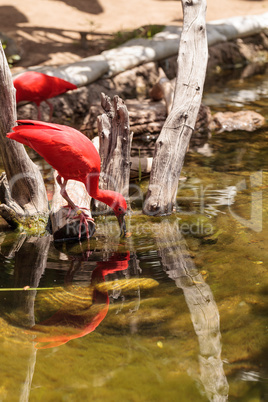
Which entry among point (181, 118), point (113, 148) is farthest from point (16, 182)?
point (181, 118)

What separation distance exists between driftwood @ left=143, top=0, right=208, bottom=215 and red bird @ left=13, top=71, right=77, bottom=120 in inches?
87.0

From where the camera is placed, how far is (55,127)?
13.0 feet

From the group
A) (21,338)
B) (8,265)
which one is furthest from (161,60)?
(21,338)

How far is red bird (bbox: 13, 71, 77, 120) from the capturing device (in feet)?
20.5

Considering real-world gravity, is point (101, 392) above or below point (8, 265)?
above

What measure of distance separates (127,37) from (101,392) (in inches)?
386

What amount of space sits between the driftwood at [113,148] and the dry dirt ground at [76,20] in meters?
5.06

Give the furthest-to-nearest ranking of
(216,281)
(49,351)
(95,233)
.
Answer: (95,233)
(216,281)
(49,351)

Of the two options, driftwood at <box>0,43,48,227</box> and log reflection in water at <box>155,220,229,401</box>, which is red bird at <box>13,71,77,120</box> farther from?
log reflection in water at <box>155,220,229,401</box>

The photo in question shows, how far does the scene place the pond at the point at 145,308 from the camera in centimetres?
250

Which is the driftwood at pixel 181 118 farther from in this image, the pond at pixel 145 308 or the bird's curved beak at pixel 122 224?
the bird's curved beak at pixel 122 224

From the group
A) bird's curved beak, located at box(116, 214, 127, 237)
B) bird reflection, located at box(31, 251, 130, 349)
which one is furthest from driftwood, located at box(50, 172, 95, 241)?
bird reflection, located at box(31, 251, 130, 349)

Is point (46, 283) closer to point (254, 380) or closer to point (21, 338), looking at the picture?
point (21, 338)

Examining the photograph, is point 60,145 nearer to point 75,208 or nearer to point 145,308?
point 75,208
